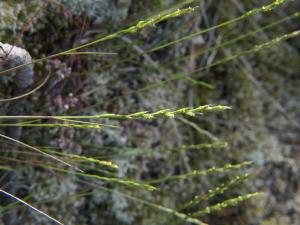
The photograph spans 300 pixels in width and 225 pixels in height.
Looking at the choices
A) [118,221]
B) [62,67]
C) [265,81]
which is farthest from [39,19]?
[265,81]

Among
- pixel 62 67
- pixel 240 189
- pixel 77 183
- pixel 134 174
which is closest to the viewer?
pixel 62 67

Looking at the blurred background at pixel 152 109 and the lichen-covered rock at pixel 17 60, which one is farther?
the blurred background at pixel 152 109

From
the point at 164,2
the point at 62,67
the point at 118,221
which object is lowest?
the point at 118,221

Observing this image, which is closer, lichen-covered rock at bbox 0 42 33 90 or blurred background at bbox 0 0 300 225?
lichen-covered rock at bbox 0 42 33 90

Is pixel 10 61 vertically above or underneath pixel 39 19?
underneath

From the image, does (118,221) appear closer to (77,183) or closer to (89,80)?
(77,183)

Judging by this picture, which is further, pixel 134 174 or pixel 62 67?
pixel 134 174

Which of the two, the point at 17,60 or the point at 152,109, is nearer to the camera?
the point at 17,60

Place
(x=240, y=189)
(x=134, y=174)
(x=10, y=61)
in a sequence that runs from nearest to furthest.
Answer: (x=10, y=61)
(x=134, y=174)
(x=240, y=189)
